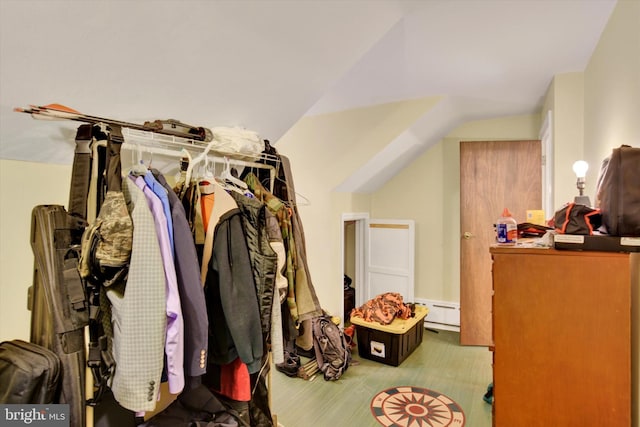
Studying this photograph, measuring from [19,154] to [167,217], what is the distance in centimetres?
76

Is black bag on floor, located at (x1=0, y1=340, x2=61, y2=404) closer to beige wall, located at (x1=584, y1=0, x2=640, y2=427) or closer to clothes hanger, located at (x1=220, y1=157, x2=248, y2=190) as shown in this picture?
clothes hanger, located at (x1=220, y1=157, x2=248, y2=190)

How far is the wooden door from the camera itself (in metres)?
3.59

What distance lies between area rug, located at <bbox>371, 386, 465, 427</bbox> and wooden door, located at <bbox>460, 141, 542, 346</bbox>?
1.16m

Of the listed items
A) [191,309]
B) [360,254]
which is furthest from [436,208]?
[191,309]

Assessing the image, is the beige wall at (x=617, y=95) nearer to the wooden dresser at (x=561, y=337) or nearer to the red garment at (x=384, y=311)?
the wooden dresser at (x=561, y=337)

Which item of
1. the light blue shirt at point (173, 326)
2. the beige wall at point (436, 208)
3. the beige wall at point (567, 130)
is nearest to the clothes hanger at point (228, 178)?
the light blue shirt at point (173, 326)

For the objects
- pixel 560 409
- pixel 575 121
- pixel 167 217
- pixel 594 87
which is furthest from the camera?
pixel 575 121

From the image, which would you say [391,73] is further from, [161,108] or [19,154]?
[19,154]

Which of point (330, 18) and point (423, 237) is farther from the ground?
point (330, 18)

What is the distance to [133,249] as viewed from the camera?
109cm

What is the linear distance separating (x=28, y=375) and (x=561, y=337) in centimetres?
176

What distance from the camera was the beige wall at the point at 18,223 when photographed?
147cm

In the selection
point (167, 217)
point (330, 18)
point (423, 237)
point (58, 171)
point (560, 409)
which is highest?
point (330, 18)

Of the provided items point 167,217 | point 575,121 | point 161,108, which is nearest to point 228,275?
point 167,217
